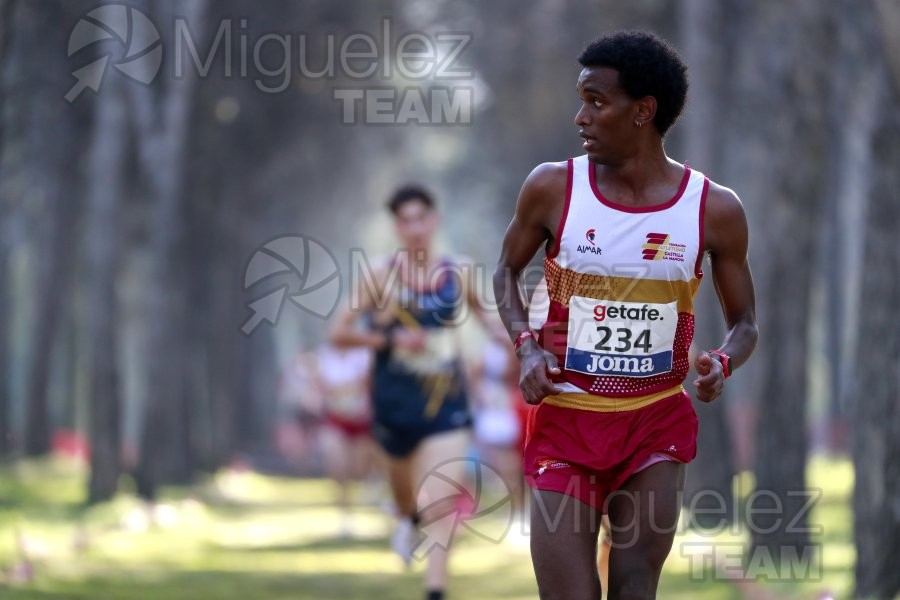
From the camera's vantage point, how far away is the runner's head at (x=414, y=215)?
10.3 m

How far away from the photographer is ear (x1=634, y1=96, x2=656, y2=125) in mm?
5602

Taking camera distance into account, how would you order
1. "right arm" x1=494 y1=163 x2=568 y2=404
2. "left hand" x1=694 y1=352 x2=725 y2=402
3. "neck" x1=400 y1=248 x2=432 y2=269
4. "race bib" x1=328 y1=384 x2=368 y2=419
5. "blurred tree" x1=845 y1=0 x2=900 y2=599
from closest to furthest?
"left hand" x1=694 y1=352 x2=725 y2=402 < "right arm" x1=494 y1=163 x2=568 y2=404 < "blurred tree" x1=845 y1=0 x2=900 y2=599 < "neck" x1=400 y1=248 x2=432 y2=269 < "race bib" x1=328 y1=384 x2=368 y2=419

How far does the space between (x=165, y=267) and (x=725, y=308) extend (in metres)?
14.6

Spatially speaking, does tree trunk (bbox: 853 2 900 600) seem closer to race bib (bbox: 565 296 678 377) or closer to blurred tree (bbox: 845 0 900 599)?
blurred tree (bbox: 845 0 900 599)

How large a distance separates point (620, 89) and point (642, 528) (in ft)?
4.71

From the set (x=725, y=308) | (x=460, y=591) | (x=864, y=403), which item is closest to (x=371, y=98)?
(x=460, y=591)

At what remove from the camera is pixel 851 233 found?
109 ft

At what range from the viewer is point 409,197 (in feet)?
34.4

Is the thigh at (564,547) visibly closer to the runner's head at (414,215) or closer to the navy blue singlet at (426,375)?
the navy blue singlet at (426,375)

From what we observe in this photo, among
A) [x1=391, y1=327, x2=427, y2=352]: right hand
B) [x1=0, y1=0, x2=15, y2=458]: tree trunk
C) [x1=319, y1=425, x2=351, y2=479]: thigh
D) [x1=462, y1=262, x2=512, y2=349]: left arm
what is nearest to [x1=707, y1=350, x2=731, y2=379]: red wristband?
[x1=462, y1=262, x2=512, y2=349]: left arm

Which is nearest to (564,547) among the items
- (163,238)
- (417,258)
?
(417,258)

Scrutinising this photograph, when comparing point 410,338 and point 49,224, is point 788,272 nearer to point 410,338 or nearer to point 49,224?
point 410,338

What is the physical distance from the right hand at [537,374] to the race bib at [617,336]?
0.12 m

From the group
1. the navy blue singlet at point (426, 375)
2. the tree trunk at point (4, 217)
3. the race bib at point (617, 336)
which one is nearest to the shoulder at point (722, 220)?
the race bib at point (617, 336)
